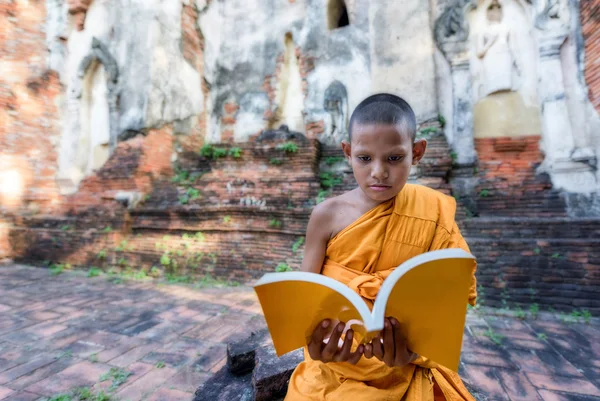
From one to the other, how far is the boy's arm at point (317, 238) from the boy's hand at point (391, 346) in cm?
34

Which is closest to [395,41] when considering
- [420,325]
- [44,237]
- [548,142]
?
[548,142]

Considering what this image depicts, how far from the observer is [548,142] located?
434 cm

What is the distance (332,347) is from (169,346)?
6.64 ft

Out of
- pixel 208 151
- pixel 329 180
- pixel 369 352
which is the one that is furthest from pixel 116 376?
pixel 208 151

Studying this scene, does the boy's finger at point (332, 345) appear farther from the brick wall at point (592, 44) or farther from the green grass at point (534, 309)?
the brick wall at point (592, 44)

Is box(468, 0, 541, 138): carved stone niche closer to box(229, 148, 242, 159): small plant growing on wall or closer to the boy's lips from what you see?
box(229, 148, 242, 159): small plant growing on wall

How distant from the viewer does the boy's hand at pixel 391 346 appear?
80 cm

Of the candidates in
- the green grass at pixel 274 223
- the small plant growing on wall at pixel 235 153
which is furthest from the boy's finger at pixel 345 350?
the small plant growing on wall at pixel 235 153

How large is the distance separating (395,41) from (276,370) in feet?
19.0

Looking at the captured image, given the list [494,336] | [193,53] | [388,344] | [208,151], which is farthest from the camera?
[193,53]

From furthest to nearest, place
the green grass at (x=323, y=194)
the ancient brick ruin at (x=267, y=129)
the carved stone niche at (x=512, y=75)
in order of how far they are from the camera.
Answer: the green grass at (x=323, y=194) < the carved stone niche at (x=512, y=75) < the ancient brick ruin at (x=267, y=129)

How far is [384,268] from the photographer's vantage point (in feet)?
3.35

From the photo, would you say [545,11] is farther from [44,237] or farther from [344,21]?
[44,237]

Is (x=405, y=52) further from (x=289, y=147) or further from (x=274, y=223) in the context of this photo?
(x=274, y=223)
